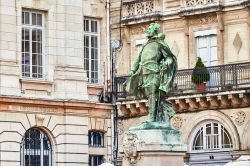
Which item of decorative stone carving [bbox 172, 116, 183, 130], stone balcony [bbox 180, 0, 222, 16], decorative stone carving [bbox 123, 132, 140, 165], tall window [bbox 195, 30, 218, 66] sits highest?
stone balcony [bbox 180, 0, 222, 16]

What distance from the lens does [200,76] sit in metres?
38.6

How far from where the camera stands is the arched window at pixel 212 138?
3816cm

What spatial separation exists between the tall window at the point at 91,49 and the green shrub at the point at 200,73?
491 cm

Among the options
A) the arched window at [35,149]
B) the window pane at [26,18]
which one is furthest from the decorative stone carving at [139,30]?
the arched window at [35,149]

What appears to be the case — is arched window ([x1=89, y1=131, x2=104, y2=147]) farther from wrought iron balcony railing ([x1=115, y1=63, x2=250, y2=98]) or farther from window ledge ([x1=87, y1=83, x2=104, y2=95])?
wrought iron balcony railing ([x1=115, y1=63, x2=250, y2=98])

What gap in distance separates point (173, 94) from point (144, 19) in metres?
3.57

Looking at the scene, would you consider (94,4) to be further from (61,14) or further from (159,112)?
(159,112)

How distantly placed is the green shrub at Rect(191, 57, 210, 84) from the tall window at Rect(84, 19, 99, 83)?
4907mm

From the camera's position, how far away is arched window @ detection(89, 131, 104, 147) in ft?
137

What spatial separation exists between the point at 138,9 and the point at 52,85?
442 cm

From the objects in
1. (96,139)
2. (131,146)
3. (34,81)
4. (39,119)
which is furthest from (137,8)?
(131,146)

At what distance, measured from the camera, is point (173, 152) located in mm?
Result: 21688

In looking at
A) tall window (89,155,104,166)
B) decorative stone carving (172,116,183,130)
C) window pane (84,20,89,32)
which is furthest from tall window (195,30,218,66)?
tall window (89,155,104,166)

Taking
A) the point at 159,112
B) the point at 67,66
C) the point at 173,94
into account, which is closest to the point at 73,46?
the point at 67,66
